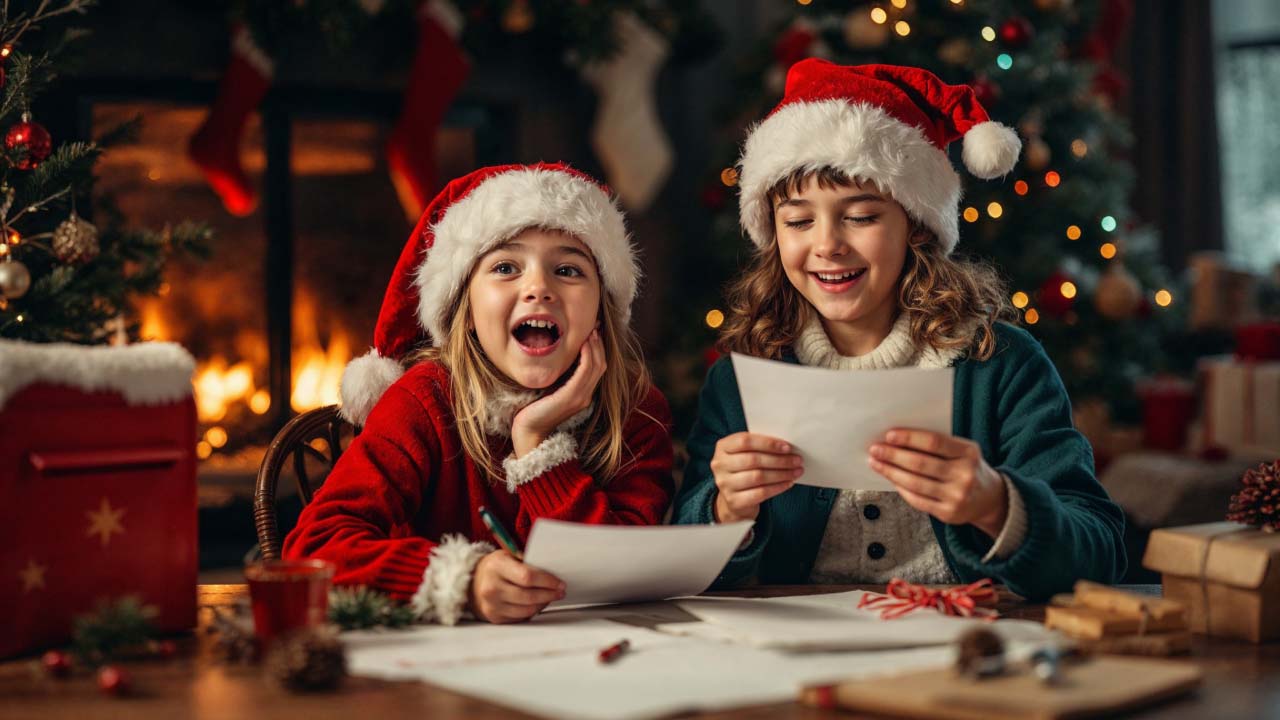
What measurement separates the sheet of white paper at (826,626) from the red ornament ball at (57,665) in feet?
1.89

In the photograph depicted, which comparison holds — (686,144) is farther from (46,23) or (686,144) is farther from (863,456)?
(863,456)

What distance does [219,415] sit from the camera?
13.3 feet

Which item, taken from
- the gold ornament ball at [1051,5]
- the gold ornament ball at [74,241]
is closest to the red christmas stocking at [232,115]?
the gold ornament ball at [74,241]

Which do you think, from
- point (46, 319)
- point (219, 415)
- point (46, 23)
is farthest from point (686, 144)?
point (46, 319)

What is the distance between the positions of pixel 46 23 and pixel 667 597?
2.30 metres

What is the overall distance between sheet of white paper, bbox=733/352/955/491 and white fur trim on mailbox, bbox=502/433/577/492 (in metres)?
0.33

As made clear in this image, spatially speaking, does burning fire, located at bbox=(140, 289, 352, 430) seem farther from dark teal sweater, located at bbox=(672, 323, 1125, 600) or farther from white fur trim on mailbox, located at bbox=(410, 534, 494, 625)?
white fur trim on mailbox, located at bbox=(410, 534, 494, 625)

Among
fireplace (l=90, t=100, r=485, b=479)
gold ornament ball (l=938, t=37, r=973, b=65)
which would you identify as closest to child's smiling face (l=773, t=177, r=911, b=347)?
gold ornament ball (l=938, t=37, r=973, b=65)

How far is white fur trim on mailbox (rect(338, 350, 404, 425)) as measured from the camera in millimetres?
1730

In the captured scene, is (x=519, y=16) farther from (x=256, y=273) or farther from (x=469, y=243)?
(x=469, y=243)

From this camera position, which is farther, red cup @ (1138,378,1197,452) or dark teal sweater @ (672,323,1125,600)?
red cup @ (1138,378,1197,452)

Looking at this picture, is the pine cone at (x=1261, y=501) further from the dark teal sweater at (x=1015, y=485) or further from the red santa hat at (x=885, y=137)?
Result: the red santa hat at (x=885, y=137)

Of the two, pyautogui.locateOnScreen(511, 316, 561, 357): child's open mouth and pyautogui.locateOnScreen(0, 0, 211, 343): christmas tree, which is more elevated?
pyautogui.locateOnScreen(0, 0, 211, 343): christmas tree

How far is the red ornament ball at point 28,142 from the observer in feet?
7.08
